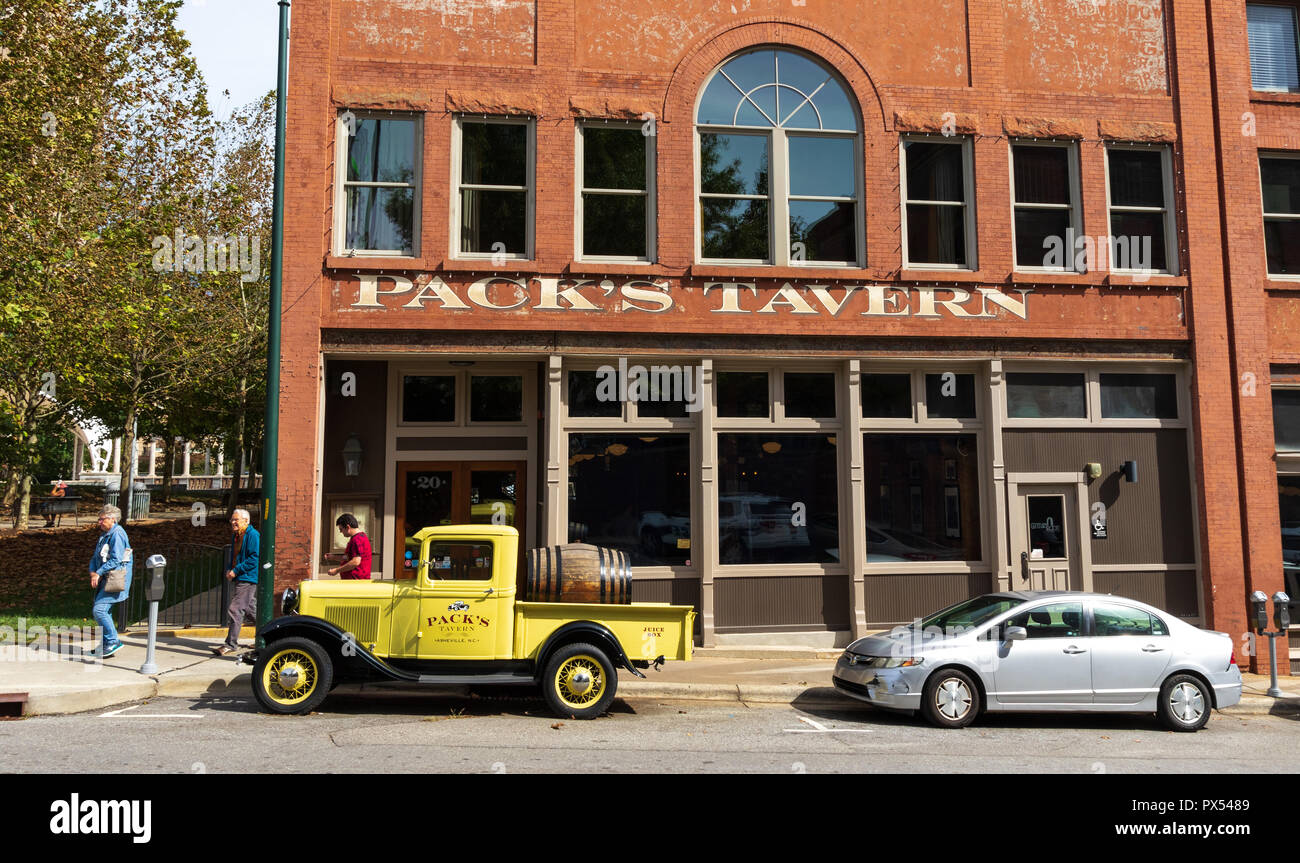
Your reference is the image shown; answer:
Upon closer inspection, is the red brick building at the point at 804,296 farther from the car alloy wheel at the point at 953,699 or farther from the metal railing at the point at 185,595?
the car alloy wheel at the point at 953,699

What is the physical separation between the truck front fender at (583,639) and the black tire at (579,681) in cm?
6

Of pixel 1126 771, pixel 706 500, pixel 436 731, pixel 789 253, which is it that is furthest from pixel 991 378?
pixel 436 731

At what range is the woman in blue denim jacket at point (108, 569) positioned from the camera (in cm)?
1109

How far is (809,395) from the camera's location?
13492 mm

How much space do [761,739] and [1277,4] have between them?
15.3 m

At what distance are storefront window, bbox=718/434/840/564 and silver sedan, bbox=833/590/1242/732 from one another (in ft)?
11.0

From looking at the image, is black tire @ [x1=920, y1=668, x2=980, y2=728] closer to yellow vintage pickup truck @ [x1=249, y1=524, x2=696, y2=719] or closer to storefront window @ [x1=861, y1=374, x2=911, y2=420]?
yellow vintage pickup truck @ [x1=249, y1=524, x2=696, y2=719]

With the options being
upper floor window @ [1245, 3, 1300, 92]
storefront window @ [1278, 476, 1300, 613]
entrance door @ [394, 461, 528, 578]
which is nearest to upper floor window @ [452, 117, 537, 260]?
entrance door @ [394, 461, 528, 578]

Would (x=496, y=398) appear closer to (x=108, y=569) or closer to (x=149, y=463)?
(x=108, y=569)

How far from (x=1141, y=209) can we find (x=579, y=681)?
38.3 feet

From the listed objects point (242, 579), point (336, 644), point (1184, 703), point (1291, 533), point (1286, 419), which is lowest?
point (1184, 703)

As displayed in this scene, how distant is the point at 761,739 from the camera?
332 inches

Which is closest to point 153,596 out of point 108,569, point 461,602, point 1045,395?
point 108,569

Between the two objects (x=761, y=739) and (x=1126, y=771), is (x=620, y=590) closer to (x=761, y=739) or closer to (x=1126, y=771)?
(x=761, y=739)
